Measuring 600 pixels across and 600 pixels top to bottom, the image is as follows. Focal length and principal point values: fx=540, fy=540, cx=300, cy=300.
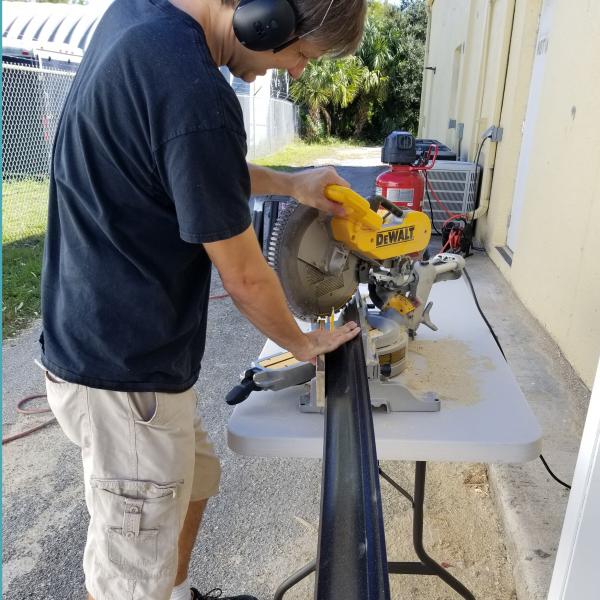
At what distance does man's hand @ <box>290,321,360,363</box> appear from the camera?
127 centimetres

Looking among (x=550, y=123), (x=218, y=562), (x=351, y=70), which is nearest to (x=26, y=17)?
(x=351, y=70)

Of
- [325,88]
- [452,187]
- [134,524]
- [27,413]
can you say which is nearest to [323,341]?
[134,524]

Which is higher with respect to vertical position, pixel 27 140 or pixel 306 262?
pixel 306 262

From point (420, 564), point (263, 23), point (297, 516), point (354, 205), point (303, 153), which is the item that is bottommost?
point (303, 153)

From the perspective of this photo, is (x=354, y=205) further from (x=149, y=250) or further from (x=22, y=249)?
(x=22, y=249)

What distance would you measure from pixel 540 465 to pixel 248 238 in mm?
1844

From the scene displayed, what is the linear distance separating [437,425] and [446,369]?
0.98 ft

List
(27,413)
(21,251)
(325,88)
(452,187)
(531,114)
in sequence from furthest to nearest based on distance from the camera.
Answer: (325,88)
(21,251)
(452,187)
(531,114)
(27,413)

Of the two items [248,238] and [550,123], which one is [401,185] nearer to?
[550,123]

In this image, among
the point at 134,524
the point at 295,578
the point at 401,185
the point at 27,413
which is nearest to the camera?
the point at 134,524

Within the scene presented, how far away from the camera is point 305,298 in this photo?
145cm

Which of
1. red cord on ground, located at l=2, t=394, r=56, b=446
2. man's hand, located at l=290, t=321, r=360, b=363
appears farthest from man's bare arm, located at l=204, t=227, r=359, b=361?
red cord on ground, located at l=2, t=394, r=56, b=446

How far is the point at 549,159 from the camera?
11.3 ft

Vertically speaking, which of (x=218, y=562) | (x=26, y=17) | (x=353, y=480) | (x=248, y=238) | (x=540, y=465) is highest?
(x=26, y=17)
